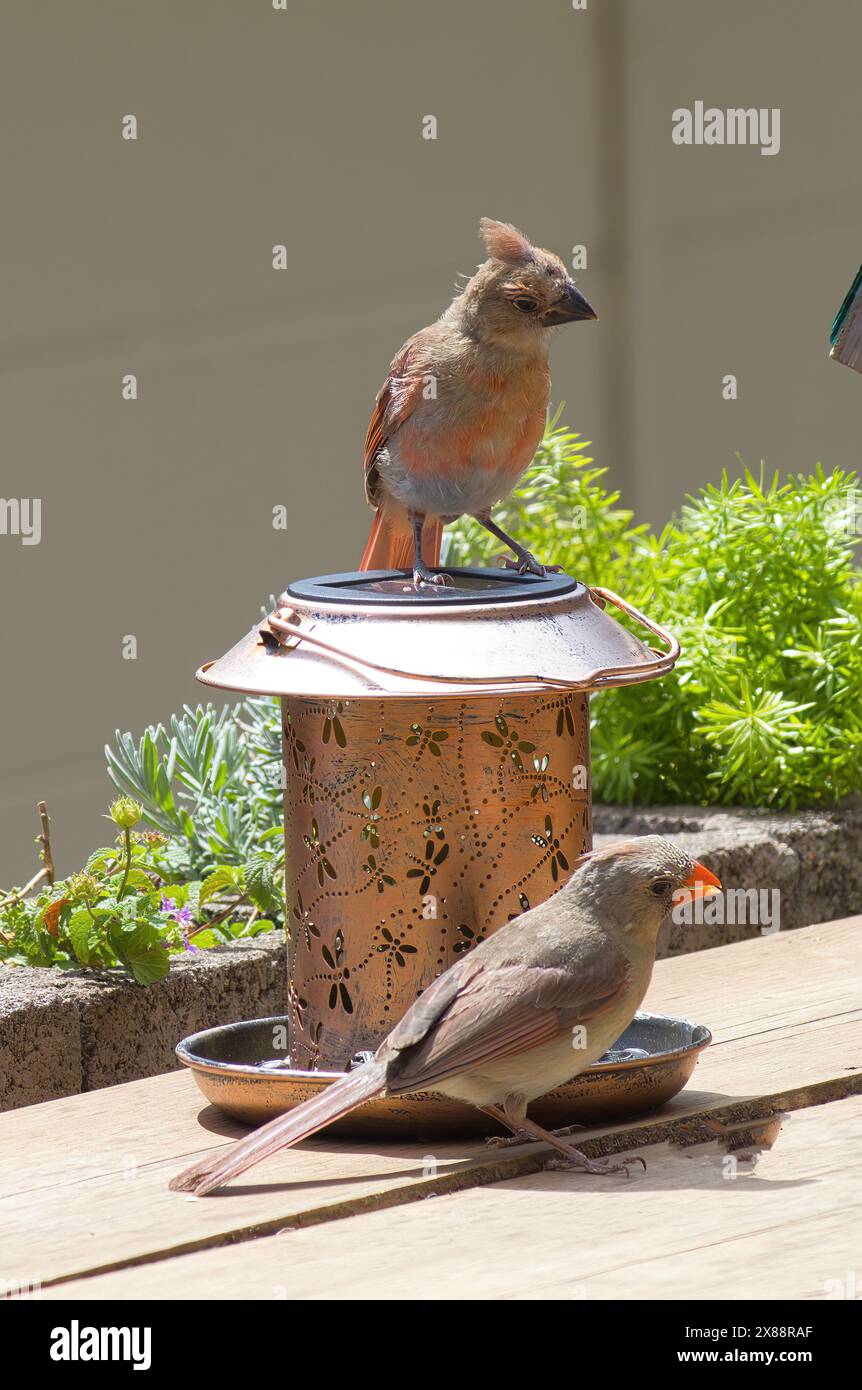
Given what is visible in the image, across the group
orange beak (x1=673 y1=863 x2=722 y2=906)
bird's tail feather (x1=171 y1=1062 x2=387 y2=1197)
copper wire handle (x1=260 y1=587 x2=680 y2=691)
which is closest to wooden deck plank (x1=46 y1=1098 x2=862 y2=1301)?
bird's tail feather (x1=171 y1=1062 x2=387 y2=1197)

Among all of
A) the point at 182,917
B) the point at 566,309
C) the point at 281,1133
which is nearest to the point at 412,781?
the point at 281,1133

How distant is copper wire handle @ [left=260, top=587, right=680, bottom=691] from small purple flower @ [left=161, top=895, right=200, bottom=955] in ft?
3.69

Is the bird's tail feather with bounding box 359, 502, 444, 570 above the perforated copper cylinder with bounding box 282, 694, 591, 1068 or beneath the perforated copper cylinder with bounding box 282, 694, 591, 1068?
above

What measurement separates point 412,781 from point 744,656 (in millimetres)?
2286

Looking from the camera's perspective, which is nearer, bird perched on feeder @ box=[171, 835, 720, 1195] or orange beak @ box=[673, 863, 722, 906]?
bird perched on feeder @ box=[171, 835, 720, 1195]

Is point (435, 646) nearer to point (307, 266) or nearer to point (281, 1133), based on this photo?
point (281, 1133)

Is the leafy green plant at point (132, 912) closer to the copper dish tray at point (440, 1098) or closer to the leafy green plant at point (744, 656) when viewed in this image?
the copper dish tray at point (440, 1098)

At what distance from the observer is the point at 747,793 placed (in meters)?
4.88

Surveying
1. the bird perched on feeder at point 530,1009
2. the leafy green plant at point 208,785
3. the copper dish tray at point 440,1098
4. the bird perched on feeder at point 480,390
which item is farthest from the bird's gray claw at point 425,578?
the leafy green plant at point 208,785

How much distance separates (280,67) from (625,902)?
13.8 feet

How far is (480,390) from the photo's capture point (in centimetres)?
311

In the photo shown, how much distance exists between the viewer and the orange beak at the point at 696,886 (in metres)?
2.73

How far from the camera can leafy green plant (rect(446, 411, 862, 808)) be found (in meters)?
4.77

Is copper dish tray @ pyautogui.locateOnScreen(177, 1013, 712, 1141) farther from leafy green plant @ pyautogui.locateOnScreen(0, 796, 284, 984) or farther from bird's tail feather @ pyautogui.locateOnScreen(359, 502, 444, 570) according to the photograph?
bird's tail feather @ pyautogui.locateOnScreen(359, 502, 444, 570)
